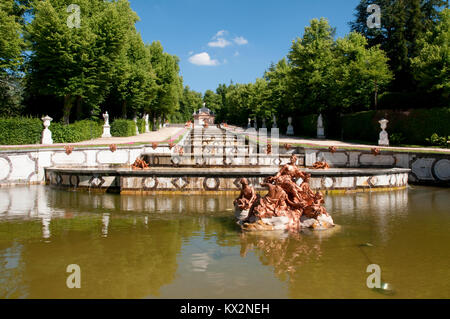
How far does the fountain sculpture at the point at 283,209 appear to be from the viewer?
869 cm

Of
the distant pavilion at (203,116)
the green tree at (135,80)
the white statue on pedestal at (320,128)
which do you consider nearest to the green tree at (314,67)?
the white statue on pedestal at (320,128)

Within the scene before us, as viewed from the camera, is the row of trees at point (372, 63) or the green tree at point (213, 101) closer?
the row of trees at point (372, 63)

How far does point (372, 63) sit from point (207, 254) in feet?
134

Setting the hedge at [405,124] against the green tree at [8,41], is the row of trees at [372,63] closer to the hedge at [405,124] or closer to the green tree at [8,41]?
the hedge at [405,124]

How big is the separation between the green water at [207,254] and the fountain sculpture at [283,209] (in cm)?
41

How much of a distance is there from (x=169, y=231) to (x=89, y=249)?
2053 mm

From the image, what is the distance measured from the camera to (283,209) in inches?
349

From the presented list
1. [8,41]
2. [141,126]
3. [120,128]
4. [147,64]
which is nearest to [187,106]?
[141,126]

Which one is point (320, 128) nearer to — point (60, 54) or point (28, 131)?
point (60, 54)

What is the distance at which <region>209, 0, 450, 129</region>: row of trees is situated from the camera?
35.3 metres

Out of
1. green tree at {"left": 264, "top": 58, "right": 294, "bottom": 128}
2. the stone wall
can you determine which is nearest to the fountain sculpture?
the stone wall

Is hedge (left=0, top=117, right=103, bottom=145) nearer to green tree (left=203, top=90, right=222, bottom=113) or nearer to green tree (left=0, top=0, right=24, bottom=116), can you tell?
green tree (left=0, top=0, right=24, bottom=116)

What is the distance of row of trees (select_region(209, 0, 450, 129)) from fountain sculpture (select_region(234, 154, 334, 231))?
1151 inches
